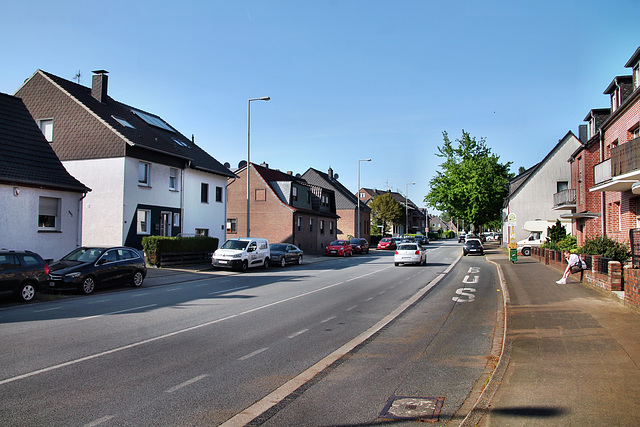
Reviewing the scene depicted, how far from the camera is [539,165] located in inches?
2014

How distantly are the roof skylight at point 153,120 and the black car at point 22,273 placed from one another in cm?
2060

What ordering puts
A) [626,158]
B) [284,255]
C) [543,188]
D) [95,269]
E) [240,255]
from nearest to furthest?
1. [95,269]
2. [626,158]
3. [240,255]
4. [284,255]
5. [543,188]

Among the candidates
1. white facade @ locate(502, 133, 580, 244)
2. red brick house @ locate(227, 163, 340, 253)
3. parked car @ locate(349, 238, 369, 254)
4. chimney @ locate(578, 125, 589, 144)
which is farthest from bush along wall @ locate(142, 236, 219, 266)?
chimney @ locate(578, 125, 589, 144)

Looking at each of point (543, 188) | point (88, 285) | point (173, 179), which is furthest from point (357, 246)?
point (88, 285)

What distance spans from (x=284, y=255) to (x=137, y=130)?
11.3 metres

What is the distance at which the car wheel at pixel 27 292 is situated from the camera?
13312 millimetres

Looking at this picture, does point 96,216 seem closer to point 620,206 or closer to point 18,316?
point 18,316

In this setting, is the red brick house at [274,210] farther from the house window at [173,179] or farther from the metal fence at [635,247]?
the metal fence at [635,247]

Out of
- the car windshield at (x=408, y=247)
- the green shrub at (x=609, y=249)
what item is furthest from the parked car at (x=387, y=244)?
the green shrub at (x=609, y=249)

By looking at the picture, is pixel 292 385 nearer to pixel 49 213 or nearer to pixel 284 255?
pixel 49 213

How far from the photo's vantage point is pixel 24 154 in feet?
66.0

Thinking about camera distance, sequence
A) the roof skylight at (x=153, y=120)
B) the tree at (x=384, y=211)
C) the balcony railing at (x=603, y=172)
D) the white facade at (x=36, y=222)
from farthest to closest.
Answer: the tree at (x=384, y=211)
the roof skylight at (x=153, y=120)
the balcony railing at (x=603, y=172)
the white facade at (x=36, y=222)

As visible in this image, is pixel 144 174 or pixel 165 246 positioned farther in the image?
pixel 144 174

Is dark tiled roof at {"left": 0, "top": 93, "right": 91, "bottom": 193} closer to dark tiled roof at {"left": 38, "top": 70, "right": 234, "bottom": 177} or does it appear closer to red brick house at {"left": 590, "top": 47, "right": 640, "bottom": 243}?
dark tiled roof at {"left": 38, "top": 70, "right": 234, "bottom": 177}
